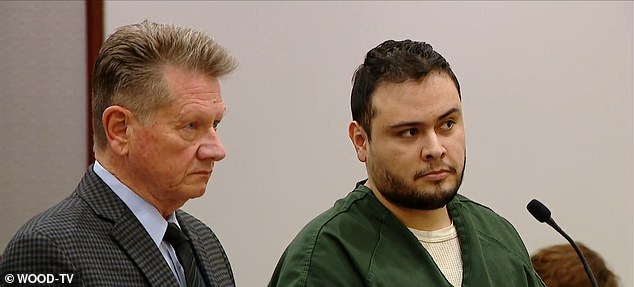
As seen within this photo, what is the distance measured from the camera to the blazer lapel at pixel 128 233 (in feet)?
4.42

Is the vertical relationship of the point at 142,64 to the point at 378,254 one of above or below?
above

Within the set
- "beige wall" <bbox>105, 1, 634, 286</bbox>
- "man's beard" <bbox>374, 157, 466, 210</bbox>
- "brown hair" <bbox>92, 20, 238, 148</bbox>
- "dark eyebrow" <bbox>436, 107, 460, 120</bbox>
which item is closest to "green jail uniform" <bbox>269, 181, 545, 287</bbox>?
"man's beard" <bbox>374, 157, 466, 210</bbox>

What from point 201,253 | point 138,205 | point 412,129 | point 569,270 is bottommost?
point 569,270

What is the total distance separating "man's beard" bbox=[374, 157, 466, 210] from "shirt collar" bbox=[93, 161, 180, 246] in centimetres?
37

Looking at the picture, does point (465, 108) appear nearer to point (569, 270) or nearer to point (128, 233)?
point (569, 270)

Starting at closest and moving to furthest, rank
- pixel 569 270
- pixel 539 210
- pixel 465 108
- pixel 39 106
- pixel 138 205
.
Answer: pixel 138 205 → pixel 539 210 → pixel 569 270 → pixel 39 106 → pixel 465 108

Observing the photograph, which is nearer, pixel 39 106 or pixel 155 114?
pixel 155 114

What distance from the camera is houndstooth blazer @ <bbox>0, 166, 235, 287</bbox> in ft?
4.06

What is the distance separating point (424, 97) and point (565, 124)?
1556mm

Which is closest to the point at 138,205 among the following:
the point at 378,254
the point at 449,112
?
the point at 378,254

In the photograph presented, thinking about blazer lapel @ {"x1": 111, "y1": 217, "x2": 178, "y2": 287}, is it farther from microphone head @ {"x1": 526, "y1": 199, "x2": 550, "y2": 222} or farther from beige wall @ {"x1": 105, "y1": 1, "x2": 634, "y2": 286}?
beige wall @ {"x1": 105, "y1": 1, "x2": 634, "y2": 286}

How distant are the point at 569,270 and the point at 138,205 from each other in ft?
3.38

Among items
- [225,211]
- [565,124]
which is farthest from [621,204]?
[225,211]

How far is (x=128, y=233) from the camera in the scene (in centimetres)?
137
